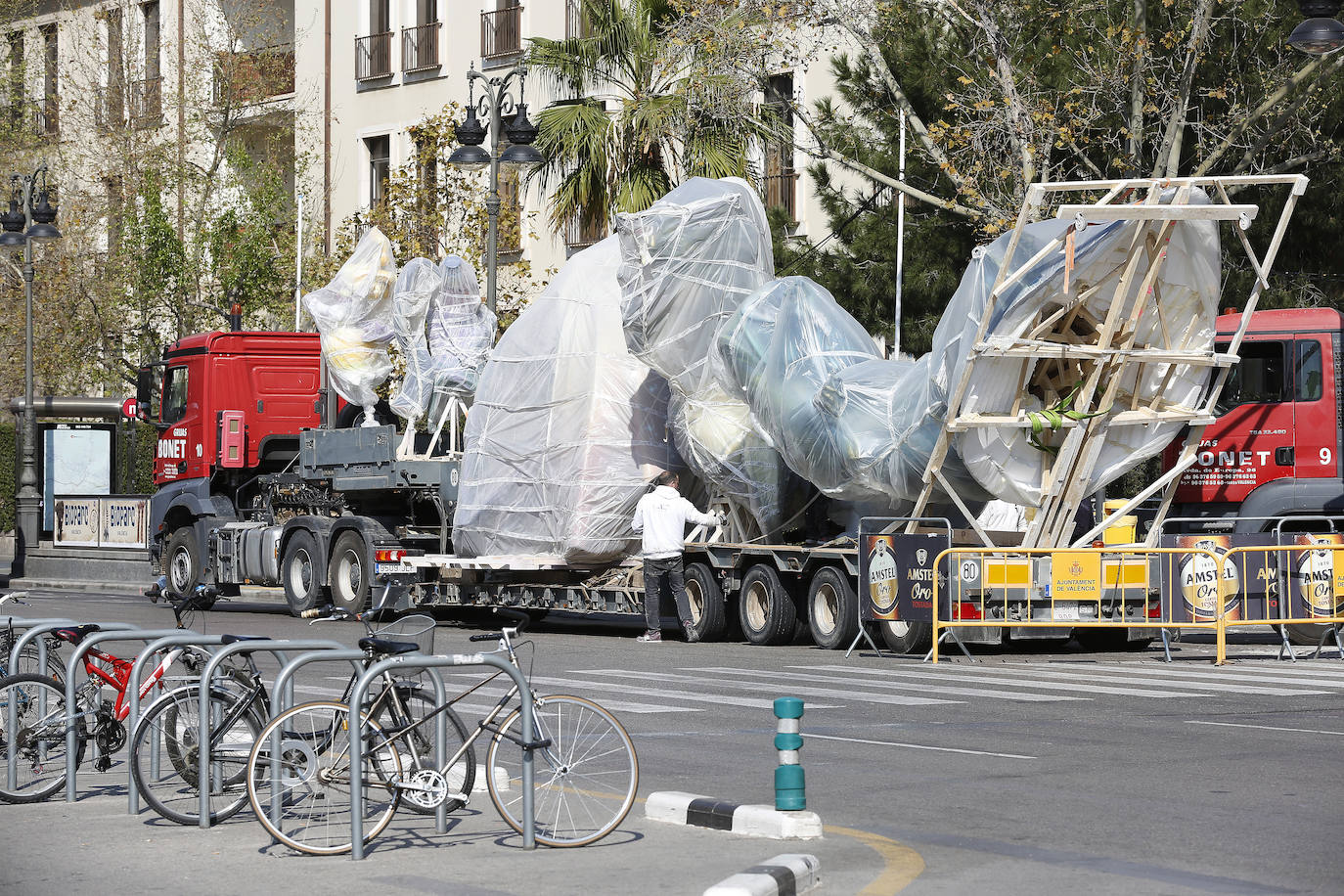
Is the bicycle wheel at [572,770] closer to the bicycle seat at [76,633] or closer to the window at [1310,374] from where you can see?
the bicycle seat at [76,633]

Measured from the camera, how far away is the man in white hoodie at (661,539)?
2027 cm

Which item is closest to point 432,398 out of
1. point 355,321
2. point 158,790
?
point 355,321

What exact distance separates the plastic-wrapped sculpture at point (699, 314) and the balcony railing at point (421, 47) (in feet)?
68.9

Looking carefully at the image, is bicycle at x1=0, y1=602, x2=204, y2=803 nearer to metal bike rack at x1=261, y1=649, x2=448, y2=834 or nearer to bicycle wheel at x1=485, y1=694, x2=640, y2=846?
metal bike rack at x1=261, y1=649, x2=448, y2=834

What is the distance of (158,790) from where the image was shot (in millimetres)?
9008

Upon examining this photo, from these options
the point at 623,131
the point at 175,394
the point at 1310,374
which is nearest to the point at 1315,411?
the point at 1310,374

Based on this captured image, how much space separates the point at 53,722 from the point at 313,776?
2.11m

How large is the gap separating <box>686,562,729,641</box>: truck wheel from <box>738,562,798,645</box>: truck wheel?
0.29 m

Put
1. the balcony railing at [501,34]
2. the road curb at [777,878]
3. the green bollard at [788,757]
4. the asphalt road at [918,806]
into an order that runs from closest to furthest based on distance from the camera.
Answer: the road curb at [777,878] → the asphalt road at [918,806] → the green bollard at [788,757] → the balcony railing at [501,34]

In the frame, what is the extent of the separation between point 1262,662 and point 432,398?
11440mm

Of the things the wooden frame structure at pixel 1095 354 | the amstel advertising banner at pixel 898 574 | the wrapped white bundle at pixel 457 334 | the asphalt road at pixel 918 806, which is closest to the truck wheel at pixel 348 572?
the wrapped white bundle at pixel 457 334

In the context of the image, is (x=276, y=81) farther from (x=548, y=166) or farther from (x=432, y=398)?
(x=432, y=398)

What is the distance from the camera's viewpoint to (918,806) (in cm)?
939

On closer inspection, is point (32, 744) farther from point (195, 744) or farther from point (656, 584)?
point (656, 584)
